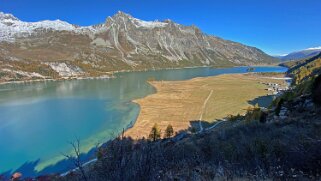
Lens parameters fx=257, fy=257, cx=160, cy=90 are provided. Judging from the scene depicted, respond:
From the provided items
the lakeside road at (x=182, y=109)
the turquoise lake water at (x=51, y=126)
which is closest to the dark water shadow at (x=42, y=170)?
Result: the turquoise lake water at (x=51, y=126)

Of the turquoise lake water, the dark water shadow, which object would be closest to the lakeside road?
the turquoise lake water

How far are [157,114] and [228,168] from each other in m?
53.1

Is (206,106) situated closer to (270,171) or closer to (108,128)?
(108,128)

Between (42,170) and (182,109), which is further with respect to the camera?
(182,109)

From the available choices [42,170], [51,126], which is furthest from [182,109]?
[42,170]

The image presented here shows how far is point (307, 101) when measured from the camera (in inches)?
933

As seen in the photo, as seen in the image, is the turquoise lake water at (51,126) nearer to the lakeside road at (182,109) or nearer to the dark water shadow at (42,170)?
the dark water shadow at (42,170)

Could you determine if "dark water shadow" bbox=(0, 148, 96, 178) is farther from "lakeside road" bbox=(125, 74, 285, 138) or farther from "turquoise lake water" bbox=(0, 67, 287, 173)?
"lakeside road" bbox=(125, 74, 285, 138)

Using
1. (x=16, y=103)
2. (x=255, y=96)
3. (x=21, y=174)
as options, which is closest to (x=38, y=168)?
(x=21, y=174)

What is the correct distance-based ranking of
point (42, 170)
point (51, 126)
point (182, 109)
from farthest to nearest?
1. point (182, 109)
2. point (51, 126)
3. point (42, 170)

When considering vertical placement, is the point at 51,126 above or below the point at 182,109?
below

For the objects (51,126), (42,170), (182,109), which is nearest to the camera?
(42,170)

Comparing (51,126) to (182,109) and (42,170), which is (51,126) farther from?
(182,109)

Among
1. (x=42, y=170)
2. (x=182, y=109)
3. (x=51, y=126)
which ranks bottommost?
(x=42, y=170)
